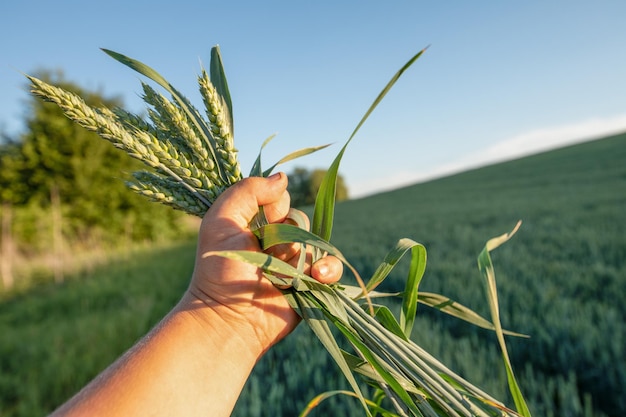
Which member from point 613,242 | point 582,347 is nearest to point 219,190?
point 582,347

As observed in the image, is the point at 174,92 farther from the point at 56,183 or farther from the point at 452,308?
the point at 56,183

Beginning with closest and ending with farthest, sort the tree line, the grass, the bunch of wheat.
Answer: the bunch of wheat → the grass → the tree line

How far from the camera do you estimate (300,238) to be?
84 centimetres

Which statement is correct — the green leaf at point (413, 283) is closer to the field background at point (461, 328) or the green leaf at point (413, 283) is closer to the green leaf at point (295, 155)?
the green leaf at point (295, 155)

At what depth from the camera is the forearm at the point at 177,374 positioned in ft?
3.00

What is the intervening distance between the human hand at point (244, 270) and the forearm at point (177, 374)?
3 centimetres

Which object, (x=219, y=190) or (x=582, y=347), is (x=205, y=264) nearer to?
(x=219, y=190)

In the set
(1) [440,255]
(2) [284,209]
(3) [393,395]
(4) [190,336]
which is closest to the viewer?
(3) [393,395]

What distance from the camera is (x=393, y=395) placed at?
2.87 ft

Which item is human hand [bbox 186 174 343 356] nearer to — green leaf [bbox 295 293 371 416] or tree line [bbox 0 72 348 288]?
green leaf [bbox 295 293 371 416]

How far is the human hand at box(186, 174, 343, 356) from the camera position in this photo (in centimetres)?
97

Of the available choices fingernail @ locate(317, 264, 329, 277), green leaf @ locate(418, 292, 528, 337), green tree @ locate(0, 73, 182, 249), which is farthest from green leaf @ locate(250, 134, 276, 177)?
green tree @ locate(0, 73, 182, 249)

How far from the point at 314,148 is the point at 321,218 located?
207 mm

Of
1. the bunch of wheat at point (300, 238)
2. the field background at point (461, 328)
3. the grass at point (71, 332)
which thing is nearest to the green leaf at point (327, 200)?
the bunch of wheat at point (300, 238)
